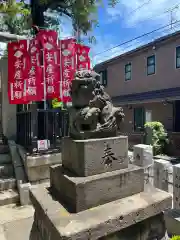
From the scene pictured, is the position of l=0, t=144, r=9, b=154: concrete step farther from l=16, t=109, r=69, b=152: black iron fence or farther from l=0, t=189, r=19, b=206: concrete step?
l=0, t=189, r=19, b=206: concrete step

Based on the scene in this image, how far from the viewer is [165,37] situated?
1362cm

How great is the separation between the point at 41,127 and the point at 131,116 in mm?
11136

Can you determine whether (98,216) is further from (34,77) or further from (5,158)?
(5,158)

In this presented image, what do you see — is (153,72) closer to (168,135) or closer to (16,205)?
(168,135)

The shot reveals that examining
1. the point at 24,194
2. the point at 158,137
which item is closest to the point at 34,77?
the point at 24,194

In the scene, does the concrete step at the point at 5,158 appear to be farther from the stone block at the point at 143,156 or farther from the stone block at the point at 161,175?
the stone block at the point at 161,175

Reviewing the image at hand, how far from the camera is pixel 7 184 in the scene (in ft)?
17.7

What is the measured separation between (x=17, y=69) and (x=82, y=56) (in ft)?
7.16

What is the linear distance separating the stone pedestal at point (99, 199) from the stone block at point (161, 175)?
6.75 feet

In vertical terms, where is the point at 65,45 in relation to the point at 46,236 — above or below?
above

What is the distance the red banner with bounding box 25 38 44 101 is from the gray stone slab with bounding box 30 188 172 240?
3.70 metres

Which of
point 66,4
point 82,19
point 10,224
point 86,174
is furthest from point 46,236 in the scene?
point 66,4

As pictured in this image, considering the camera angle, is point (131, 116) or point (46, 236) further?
point (131, 116)

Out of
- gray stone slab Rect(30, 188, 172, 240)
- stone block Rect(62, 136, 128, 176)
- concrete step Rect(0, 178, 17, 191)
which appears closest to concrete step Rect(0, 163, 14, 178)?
concrete step Rect(0, 178, 17, 191)
